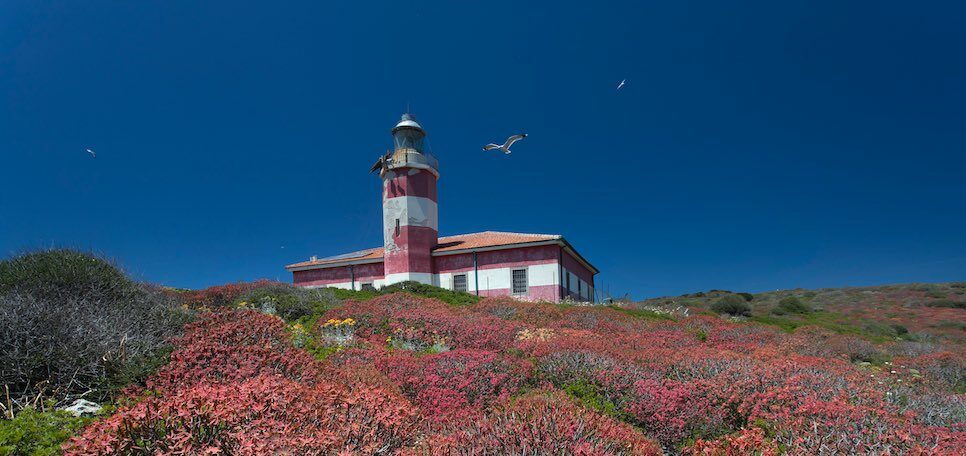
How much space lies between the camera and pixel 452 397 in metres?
5.39

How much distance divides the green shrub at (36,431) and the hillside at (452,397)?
0.05ft

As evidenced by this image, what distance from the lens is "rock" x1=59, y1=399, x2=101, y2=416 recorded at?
15.3 ft

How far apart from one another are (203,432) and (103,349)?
349 centimetres

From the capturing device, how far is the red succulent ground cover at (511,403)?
3164 mm

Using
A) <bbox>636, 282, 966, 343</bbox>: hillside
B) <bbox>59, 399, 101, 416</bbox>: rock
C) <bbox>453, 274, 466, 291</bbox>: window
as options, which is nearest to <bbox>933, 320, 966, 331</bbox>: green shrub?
<bbox>636, 282, 966, 343</bbox>: hillside

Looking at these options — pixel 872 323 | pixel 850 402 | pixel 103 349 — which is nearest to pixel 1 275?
pixel 103 349

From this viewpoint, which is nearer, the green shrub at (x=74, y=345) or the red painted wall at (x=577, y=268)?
the green shrub at (x=74, y=345)

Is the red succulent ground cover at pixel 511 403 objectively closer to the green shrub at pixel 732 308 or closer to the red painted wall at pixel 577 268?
the red painted wall at pixel 577 268

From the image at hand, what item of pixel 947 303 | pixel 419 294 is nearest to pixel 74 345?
pixel 419 294

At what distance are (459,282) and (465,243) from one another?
2.46 meters

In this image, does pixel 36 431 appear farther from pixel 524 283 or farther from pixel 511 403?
pixel 524 283

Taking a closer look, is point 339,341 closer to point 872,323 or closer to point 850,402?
point 850,402

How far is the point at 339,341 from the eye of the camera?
29.9ft

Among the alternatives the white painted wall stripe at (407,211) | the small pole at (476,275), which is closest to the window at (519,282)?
the small pole at (476,275)
